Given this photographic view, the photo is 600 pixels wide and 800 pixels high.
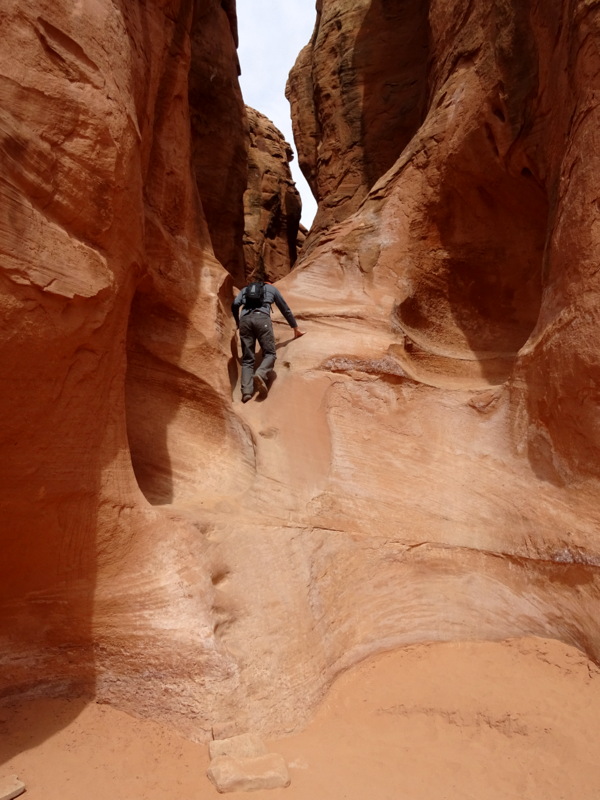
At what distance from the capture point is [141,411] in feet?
15.5

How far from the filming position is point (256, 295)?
18.6 feet

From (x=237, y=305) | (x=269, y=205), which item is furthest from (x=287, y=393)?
(x=269, y=205)

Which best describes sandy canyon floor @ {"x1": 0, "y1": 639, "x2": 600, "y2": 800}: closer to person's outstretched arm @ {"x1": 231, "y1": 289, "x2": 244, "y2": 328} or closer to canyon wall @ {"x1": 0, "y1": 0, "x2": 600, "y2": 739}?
canyon wall @ {"x1": 0, "y1": 0, "x2": 600, "y2": 739}

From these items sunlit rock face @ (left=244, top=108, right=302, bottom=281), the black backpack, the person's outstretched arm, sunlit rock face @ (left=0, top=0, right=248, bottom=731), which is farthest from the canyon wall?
sunlit rock face @ (left=244, top=108, right=302, bottom=281)

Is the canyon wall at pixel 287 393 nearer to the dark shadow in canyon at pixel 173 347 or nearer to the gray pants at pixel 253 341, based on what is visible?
the dark shadow in canyon at pixel 173 347

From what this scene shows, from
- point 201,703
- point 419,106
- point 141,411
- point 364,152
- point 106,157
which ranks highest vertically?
point 419,106

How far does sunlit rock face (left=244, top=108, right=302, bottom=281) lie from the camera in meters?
14.5

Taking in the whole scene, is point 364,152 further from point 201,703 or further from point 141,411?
point 201,703

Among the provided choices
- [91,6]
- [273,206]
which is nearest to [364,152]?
[273,206]

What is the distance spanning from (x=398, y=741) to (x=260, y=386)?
9.65 feet

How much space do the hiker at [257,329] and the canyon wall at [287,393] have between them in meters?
0.17

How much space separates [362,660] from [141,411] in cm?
240

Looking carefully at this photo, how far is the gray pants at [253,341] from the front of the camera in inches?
216

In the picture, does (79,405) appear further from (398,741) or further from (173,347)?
(398,741)
